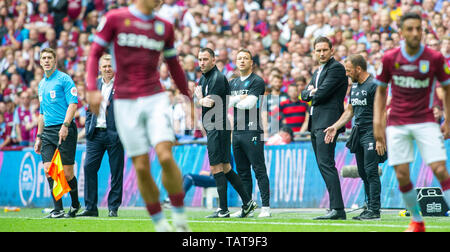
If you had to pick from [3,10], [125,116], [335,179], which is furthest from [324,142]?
[3,10]

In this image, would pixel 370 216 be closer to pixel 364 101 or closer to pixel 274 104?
pixel 364 101

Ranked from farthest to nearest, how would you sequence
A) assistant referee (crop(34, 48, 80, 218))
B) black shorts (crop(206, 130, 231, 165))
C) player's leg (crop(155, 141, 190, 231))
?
assistant referee (crop(34, 48, 80, 218))
black shorts (crop(206, 130, 231, 165))
player's leg (crop(155, 141, 190, 231))

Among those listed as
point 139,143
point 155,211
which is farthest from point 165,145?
point 155,211

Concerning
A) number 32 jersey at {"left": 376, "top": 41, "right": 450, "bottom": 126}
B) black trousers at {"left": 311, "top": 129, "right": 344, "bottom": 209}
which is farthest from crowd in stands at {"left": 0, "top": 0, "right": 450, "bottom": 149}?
number 32 jersey at {"left": 376, "top": 41, "right": 450, "bottom": 126}

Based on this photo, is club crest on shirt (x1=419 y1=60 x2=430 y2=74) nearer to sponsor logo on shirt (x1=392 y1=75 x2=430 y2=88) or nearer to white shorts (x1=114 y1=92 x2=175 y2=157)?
sponsor logo on shirt (x1=392 y1=75 x2=430 y2=88)

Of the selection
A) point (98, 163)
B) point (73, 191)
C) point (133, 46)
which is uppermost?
point (133, 46)

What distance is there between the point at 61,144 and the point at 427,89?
6174 mm

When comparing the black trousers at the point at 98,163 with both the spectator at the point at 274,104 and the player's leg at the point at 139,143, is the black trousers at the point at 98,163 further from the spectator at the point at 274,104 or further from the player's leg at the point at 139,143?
the player's leg at the point at 139,143

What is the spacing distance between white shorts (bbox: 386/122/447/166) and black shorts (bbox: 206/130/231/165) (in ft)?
12.9

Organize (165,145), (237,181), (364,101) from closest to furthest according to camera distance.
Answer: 1. (165,145)
2. (364,101)
3. (237,181)

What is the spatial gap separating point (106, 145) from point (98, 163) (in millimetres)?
320

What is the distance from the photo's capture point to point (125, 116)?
6984 mm

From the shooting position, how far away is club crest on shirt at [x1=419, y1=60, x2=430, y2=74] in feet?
24.2

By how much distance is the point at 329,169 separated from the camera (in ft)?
33.1
